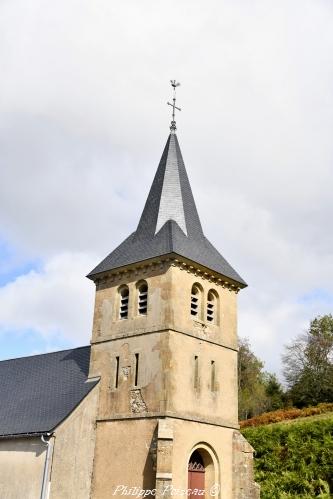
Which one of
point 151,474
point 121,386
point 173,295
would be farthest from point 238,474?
point 173,295

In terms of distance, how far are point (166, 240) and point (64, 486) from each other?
956 cm

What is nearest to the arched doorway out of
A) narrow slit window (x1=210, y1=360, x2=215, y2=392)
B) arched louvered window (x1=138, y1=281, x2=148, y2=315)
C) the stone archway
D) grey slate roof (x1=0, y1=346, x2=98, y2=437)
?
the stone archway

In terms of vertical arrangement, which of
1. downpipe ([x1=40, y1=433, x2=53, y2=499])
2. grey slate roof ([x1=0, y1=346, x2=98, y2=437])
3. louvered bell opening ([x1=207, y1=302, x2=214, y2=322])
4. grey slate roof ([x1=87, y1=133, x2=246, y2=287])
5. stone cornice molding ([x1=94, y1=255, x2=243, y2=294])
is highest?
grey slate roof ([x1=87, y1=133, x2=246, y2=287])

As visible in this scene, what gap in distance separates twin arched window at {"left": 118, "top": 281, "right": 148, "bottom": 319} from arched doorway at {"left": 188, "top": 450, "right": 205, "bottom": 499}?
566cm

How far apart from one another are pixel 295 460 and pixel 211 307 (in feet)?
30.5

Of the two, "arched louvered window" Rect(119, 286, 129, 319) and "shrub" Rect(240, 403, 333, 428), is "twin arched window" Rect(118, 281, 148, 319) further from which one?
"shrub" Rect(240, 403, 333, 428)

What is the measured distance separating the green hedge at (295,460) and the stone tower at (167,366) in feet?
15.9

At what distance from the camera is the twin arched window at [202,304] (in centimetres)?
2183

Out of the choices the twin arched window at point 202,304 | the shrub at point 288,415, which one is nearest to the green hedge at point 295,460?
the twin arched window at point 202,304

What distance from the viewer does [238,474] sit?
20.9m

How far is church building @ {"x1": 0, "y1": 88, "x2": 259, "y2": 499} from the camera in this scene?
62.6 feet

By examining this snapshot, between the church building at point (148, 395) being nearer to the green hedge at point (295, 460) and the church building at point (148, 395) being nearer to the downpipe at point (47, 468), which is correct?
the downpipe at point (47, 468)

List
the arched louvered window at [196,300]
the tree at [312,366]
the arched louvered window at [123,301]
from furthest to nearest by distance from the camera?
1. the tree at [312,366]
2. the arched louvered window at [123,301]
3. the arched louvered window at [196,300]

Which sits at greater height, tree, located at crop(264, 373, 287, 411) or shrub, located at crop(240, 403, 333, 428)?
tree, located at crop(264, 373, 287, 411)
